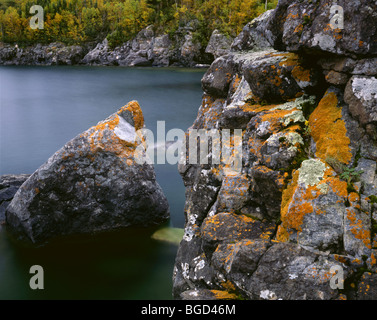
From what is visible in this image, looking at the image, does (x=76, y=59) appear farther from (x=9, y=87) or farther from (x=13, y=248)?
(x=13, y=248)

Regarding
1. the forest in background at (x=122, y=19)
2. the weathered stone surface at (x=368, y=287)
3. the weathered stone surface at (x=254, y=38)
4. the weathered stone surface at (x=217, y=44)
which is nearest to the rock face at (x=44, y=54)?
the forest in background at (x=122, y=19)

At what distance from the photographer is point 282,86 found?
6.51 metres

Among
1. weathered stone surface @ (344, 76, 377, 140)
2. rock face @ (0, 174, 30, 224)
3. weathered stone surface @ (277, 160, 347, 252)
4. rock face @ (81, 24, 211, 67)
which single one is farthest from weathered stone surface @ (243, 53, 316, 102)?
rock face @ (81, 24, 211, 67)

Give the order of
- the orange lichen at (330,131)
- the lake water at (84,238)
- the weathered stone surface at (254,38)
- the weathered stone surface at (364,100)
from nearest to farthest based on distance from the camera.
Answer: the weathered stone surface at (364,100)
the orange lichen at (330,131)
the weathered stone surface at (254,38)
the lake water at (84,238)

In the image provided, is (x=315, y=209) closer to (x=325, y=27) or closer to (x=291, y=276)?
(x=291, y=276)

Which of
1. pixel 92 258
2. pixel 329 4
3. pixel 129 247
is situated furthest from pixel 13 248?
pixel 329 4

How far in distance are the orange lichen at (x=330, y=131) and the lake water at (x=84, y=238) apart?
20.1 ft

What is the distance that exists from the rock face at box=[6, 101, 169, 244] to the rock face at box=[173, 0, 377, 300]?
4.83 meters

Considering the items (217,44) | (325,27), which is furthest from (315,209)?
(217,44)

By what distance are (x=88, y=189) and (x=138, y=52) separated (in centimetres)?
7812

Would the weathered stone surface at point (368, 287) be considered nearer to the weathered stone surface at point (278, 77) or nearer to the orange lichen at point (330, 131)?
the orange lichen at point (330, 131)

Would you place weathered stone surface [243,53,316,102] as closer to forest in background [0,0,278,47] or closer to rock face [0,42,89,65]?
forest in background [0,0,278,47]

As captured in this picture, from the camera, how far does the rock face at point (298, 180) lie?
4660 millimetres

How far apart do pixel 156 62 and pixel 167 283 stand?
7320 centimetres
